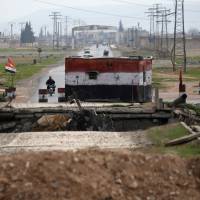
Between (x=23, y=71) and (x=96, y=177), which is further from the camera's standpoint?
(x=23, y=71)

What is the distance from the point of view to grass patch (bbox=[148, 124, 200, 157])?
14.0 meters

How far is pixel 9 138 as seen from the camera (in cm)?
1841

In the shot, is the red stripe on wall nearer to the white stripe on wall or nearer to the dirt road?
the white stripe on wall

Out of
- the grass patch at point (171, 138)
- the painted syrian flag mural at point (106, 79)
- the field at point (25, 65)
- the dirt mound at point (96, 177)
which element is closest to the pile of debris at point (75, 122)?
the grass patch at point (171, 138)

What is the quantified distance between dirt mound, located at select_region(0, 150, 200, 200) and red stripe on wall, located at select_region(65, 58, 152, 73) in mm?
18405

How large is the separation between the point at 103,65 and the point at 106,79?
0.70 meters

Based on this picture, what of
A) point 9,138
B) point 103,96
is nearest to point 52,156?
point 9,138

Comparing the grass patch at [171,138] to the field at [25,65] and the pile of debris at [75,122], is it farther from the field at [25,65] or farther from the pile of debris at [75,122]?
the field at [25,65]

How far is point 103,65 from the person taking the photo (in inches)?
1192

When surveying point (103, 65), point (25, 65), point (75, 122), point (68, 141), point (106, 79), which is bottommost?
point (68, 141)

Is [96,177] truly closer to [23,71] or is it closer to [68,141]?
[68,141]

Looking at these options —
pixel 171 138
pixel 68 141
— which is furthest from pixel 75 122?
pixel 171 138

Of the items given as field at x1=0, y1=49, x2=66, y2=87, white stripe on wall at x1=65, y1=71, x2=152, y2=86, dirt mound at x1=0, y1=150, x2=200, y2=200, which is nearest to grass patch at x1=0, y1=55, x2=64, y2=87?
field at x1=0, y1=49, x2=66, y2=87

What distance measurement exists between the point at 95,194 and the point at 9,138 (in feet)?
27.7
